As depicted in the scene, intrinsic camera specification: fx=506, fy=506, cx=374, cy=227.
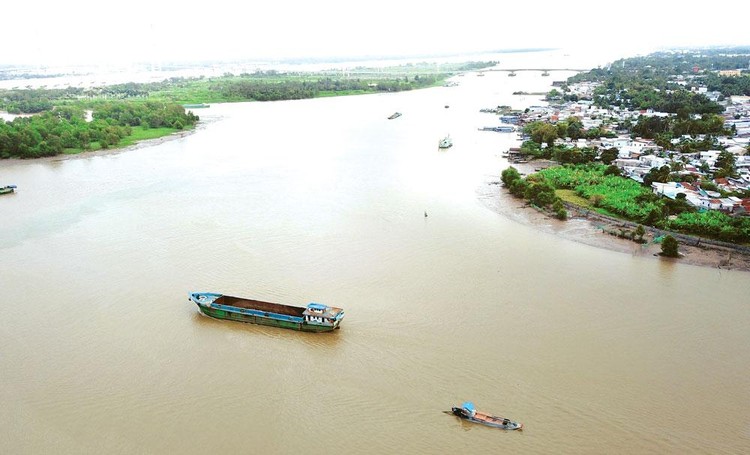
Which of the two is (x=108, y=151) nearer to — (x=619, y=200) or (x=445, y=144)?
(x=445, y=144)

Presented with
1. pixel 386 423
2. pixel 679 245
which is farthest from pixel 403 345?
pixel 679 245

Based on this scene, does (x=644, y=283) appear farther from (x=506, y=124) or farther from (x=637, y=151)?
(x=506, y=124)

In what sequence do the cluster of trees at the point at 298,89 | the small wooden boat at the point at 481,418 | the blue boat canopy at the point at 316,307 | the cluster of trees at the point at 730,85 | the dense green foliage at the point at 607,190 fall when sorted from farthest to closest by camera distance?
the cluster of trees at the point at 298,89
the cluster of trees at the point at 730,85
the dense green foliage at the point at 607,190
the blue boat canopy at the point at 316,307
the small wooden boat at the point at 481,418

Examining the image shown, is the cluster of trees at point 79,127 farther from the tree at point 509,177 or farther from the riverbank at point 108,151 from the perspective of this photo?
the tree at point 509,177

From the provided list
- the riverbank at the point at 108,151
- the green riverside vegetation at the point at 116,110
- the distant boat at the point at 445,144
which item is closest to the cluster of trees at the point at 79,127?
the green riverside vegetation at the point at 116,110

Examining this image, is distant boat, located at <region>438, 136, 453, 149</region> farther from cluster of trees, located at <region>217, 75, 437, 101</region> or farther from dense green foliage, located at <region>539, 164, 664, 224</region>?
cluster of trees, located at <region>217, 75, 437, 101</region>

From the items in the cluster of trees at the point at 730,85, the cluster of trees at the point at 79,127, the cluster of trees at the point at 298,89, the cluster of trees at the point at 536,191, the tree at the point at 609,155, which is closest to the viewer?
the cluster of trees at the point at 536,191

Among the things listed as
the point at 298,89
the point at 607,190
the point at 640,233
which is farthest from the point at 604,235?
the point at 298,89
